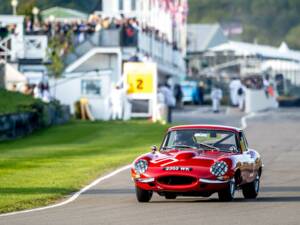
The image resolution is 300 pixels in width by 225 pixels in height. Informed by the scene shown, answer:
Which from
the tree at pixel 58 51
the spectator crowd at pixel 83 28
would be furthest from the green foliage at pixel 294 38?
the tree at pixel 58 51

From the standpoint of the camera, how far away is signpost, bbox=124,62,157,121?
46.7 meters

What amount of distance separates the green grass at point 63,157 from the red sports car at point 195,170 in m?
1.48

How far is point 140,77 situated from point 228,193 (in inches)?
1137

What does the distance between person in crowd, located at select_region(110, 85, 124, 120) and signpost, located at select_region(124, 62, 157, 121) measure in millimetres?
459

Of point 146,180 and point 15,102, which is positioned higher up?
point 15,102

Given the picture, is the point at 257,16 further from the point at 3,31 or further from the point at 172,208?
the point at 172,208

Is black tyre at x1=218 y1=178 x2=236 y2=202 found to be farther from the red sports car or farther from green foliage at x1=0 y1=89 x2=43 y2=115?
green foliage at x1=0 y1=89 x2=43 y2=115

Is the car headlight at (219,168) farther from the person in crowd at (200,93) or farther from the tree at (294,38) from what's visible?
the tree at (294,38)

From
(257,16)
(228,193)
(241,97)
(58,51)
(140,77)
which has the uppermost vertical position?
(257,16)

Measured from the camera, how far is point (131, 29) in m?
57.0

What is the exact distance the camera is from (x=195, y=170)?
18.4 meters

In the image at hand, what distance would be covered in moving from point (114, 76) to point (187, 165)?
→ 124 feet

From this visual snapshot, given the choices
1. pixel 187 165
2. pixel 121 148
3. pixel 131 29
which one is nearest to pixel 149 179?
pixel 187 165

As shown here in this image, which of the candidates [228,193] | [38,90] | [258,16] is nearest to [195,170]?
[228,193]
